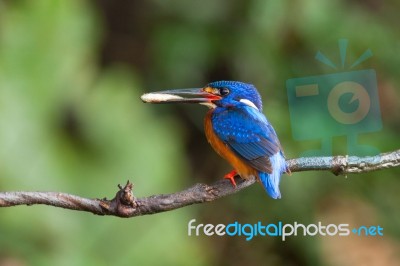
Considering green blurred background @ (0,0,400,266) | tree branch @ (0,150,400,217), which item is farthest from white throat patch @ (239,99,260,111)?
green blurred background @ (0,0,400,266)

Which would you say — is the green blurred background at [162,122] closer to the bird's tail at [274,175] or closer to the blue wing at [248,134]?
the blue wing at [248,134]

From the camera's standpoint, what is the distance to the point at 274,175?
947 millimetres

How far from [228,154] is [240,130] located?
38 mm

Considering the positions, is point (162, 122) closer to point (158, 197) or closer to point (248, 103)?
point (248, 103)

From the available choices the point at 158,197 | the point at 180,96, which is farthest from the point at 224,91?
the point at 158,197

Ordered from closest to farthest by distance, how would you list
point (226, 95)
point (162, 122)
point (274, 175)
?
point (274, 175) < point (226, 95) < point (162, 122)

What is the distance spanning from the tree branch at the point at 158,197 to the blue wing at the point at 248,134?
0.04 m

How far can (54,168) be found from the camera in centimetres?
162

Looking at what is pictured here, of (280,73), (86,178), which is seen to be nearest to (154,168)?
(86,178)

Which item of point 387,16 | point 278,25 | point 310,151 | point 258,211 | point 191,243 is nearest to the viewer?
point 191,243

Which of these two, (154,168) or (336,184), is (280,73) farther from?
(154,168)

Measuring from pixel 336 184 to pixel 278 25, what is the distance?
555 millimetres

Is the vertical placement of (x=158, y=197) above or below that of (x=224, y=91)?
below

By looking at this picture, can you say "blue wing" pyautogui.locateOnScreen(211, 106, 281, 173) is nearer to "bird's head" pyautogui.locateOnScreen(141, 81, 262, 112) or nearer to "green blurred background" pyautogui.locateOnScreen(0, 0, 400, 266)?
"bird's head" pyautogui.locateOnScreen(141, 81, 262, 112)
